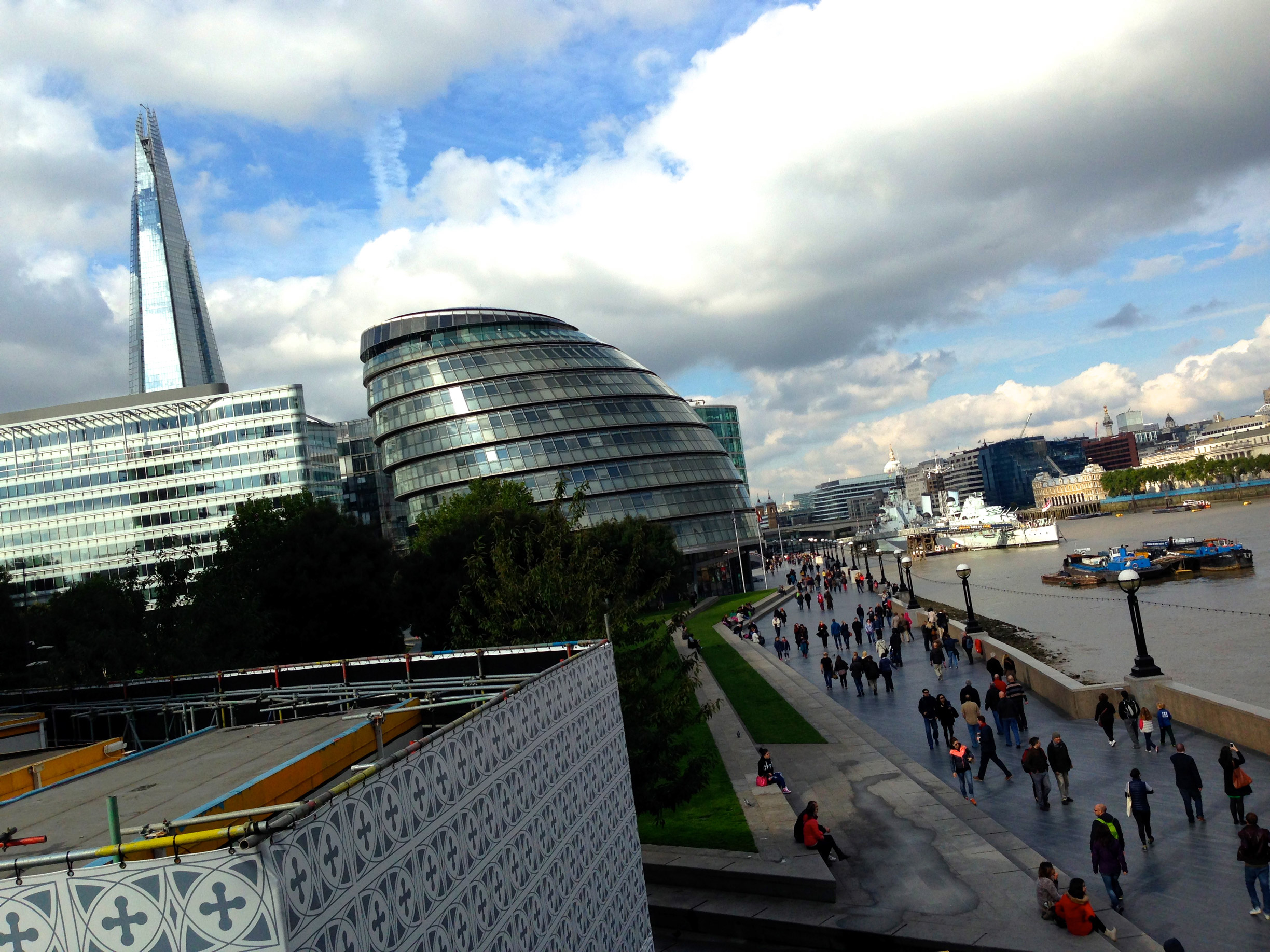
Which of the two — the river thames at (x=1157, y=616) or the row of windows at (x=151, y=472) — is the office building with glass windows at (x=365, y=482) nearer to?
the row of windows at (x=151, y=472)

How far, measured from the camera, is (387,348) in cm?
8656

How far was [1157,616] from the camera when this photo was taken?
46.7 metres

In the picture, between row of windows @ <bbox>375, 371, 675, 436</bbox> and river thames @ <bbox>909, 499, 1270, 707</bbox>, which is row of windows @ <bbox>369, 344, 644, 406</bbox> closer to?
row of windows @ <bbox>375, 371, 675, 436</bbox>

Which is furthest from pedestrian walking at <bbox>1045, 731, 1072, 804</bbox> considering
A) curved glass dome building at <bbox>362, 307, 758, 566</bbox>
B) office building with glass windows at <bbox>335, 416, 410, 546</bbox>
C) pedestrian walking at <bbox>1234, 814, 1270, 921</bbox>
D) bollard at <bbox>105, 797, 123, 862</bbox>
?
office building with glass windows at <bbox>335, 416, 410, 546</bbox>

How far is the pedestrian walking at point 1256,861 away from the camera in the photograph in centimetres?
1089

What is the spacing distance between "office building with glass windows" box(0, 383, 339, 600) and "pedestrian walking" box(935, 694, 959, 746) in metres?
79.3

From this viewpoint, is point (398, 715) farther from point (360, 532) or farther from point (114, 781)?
point (360, 532)

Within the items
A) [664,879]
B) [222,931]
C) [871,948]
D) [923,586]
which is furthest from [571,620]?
[923,586]

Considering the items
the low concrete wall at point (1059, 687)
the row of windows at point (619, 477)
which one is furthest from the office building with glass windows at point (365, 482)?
the low concrete wall at point (1059, 687)

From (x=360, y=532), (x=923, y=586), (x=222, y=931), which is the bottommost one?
(x=923, y=586)

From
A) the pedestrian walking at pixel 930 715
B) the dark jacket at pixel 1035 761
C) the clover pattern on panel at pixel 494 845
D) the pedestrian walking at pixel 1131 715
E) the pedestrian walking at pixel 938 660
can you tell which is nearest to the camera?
the clover pattern on panel at pixel 494 845

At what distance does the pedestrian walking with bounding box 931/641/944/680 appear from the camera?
29.9 metres

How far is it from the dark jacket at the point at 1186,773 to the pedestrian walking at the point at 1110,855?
8.94ft

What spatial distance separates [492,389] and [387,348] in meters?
13.8
